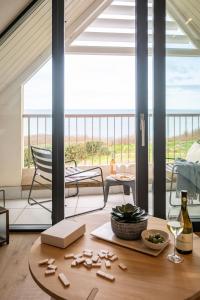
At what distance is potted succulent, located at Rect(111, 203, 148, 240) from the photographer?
4.35 feet

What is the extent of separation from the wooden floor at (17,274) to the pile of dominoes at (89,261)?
70 cm

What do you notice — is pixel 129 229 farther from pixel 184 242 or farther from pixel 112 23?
pixel 112 23

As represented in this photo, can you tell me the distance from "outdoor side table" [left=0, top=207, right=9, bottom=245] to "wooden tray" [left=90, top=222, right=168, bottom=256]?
1.19 metres

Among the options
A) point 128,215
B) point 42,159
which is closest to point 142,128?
point 42,159

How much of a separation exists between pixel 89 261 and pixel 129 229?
27cm

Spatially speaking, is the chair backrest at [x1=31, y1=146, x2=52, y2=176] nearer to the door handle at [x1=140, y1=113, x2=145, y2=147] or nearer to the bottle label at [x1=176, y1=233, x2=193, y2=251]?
the door handle at [x1=140, y1=113, x2=145, y2=147]

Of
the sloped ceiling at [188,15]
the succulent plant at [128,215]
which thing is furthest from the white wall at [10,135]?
the succulent plant at [128,215]

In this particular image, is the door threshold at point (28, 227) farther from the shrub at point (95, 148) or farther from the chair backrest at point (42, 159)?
the shrub at point (95, 148)

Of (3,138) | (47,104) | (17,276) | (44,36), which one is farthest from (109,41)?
(17,276)

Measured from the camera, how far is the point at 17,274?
1.93 m

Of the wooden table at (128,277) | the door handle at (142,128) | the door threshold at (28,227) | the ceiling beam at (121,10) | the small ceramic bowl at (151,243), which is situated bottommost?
the door threshold at (28,227)

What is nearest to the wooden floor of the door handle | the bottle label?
the bottle label

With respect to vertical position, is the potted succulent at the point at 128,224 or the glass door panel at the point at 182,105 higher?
the glass door panel at the point at 182,105

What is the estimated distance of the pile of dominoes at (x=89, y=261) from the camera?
1056 millimetres
